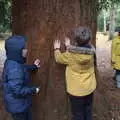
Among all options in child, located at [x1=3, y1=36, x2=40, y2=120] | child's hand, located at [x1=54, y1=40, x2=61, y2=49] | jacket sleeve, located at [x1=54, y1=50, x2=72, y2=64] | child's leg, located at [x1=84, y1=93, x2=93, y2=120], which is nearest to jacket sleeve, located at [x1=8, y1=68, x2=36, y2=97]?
child, located at [x1=3, y1=36, x2=40, y2=120]

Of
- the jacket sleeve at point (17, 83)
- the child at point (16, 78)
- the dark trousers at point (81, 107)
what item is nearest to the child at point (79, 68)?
the dark trousers at point (81, 107)

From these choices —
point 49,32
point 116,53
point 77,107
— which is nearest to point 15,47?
point 49,32

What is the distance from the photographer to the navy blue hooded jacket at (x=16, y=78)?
5.09 meters

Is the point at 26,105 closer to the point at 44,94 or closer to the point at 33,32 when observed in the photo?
the point at 44,94

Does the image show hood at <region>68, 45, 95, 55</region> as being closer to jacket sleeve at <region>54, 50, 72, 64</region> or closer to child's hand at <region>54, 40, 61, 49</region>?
jacket sleeve at <region>54, 50, 72, 64</region>

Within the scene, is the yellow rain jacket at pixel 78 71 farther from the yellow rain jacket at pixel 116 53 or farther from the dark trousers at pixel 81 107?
the yellow rain jacket at pixel 116 53

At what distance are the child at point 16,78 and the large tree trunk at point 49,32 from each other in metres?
0.69

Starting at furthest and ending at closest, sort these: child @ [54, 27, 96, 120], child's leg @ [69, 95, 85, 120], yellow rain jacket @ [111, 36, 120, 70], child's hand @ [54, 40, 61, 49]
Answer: yellow rain jacket @ [111, 36, 120, 70], child's hand @ [54, 40, 61, 49], child's leg @ [69, 95, 85, 120], child @ [54, 27, 96, 120]

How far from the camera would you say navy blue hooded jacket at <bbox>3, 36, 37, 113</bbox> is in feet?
16.7

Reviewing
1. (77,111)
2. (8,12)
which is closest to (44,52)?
(77,111)

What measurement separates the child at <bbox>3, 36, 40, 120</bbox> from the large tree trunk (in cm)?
69

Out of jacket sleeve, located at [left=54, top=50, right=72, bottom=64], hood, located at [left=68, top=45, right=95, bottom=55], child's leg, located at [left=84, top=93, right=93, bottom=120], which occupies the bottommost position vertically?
child's leg, located at [left=84, top=93, right=93, bottom=120]

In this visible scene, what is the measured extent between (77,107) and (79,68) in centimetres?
63

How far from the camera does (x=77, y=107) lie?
18.8 ft
